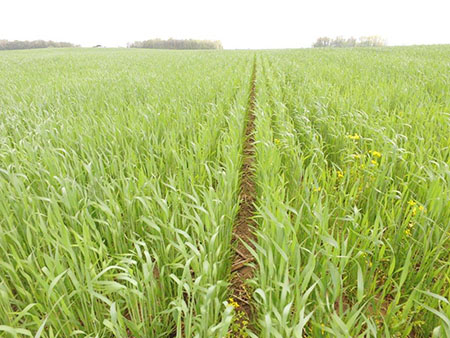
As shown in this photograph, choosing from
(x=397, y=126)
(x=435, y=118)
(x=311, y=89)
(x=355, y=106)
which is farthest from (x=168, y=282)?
(x=311, y=89)

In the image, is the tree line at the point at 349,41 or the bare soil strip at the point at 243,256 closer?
the bare soil strip at the point at 243,256

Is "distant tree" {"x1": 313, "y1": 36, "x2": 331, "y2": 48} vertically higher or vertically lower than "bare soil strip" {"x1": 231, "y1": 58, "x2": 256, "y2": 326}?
higher

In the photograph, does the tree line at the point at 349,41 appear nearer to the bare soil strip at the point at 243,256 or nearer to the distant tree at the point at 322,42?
the distant tree at the point at 322,42

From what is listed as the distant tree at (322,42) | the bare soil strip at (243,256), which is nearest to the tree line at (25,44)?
the distant tree at (322,42)

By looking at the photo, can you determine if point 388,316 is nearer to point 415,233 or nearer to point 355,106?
point 415,233

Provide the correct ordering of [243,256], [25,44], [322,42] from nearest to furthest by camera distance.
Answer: [243,256]
[25,44]
[322,42]

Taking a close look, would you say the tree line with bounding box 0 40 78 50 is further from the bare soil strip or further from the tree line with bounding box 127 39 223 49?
the bare soil strip

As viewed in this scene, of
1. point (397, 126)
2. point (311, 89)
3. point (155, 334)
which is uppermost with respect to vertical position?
point (311, 89)

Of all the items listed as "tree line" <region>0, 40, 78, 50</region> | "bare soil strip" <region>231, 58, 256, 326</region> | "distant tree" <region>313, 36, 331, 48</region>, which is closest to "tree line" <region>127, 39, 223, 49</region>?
"tree line" <region>0, 40, 78, 50</region>

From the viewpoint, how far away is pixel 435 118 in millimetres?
3000

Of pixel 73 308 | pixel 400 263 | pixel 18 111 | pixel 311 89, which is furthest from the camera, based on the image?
pixel 311 89

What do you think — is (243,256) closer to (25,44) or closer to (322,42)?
(25,44)

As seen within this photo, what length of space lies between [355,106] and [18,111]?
477 centimetres

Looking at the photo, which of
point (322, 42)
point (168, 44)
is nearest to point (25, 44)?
point (168, 44)
